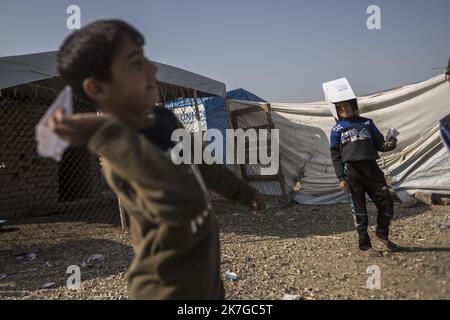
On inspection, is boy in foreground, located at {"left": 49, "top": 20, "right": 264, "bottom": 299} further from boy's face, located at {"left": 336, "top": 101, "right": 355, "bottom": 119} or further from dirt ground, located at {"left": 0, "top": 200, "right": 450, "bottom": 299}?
boy's face, located at {"left": 336, "top": 101, "right": 355, "bottom": 119}

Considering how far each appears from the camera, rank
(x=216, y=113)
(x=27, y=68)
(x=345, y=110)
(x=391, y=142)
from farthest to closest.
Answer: (x=216, y=113)
(x=27, y=68)
(x=345, y=110)
(x=391, y=142)

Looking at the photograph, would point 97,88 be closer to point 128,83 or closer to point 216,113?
point 128,83

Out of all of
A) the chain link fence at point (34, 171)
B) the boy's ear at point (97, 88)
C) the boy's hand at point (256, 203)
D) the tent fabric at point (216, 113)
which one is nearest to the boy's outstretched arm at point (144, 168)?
the boy's ear at point (97, 88)

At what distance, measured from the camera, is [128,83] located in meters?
1.07

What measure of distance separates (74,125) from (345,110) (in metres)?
3.39

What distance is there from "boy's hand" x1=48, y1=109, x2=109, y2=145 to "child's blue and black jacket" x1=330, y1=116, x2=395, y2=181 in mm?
3223

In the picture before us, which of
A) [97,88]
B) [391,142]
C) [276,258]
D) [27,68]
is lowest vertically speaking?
[276,258]

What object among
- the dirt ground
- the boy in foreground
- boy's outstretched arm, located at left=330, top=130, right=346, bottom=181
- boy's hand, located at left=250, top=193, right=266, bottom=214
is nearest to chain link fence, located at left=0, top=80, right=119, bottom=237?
the dirt ground

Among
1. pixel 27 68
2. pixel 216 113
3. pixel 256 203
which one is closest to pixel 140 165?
pixel 256 203

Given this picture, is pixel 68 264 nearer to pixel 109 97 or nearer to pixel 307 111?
pixel 109 97

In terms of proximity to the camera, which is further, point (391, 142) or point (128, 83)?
point (391, 142)

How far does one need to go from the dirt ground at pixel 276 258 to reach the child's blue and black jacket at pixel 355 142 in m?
0.99

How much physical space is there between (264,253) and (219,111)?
4993 millimetres

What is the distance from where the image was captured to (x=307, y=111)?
7.56 m
